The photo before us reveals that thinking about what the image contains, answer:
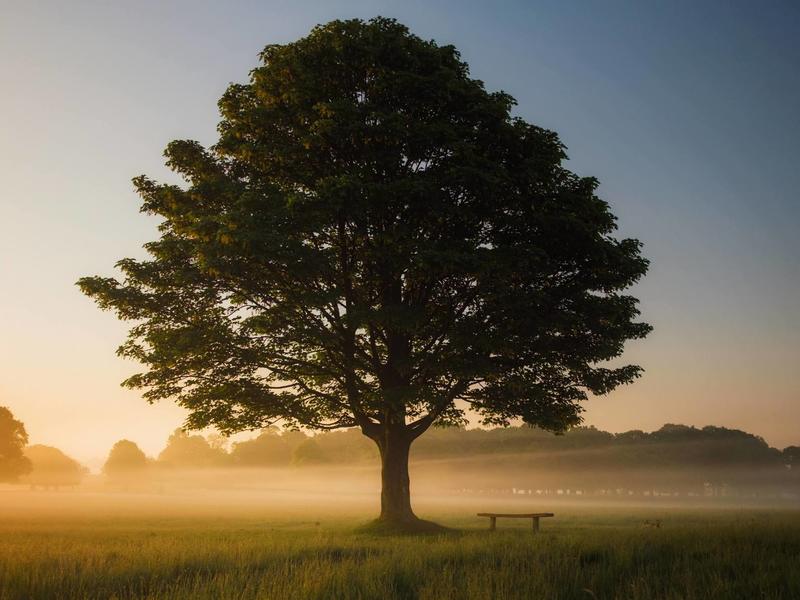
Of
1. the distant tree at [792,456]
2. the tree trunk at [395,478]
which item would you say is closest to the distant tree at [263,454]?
the distant tree at [792,456]

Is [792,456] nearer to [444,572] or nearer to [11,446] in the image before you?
[11,446]

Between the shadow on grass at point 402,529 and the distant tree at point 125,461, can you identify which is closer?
the shadow on grass at point 402,529

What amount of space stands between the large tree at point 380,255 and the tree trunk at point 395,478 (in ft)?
0.32

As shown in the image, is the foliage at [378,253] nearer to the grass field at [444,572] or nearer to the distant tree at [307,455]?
the grass field at [444,572]

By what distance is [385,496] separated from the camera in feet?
82.2

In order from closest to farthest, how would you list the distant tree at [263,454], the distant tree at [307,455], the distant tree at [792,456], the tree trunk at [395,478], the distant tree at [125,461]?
the tree trunk at [395,478]
the distant tree at [307,455]
the distant tree at [792,456]
the distant tree at [125,461]
the distant tree at [263,454]

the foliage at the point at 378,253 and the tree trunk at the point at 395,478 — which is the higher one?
the foliage at the point at 378,253

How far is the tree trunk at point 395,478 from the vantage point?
24.7 m

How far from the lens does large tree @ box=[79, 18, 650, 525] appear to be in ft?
69.5

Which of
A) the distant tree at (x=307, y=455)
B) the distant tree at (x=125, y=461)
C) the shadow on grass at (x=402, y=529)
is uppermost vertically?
the shadow on grass at (x=402, y=529)

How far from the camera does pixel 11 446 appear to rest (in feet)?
297

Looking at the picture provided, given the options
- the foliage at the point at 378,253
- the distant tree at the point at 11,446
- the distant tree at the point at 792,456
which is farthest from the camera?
the distant tree at the point at 792,456

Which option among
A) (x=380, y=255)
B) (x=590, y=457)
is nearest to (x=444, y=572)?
(x=380, y=255)

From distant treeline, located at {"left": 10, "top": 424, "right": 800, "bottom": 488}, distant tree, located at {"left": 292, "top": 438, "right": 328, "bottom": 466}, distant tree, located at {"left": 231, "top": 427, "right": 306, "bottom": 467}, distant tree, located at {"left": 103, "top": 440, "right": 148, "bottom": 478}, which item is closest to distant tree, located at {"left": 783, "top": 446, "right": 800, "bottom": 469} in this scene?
distant treeline, located at {"left": 10, "top": 424, "right": 800, "bottom": 488}
